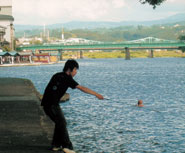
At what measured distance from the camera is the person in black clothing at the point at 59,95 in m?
12.7

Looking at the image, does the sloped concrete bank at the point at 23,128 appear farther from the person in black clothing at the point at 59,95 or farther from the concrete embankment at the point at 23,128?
the person in black clothing at the point at 59,95

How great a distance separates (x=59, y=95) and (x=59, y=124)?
837mm

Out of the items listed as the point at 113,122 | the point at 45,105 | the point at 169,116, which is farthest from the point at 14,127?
the point at 169,116

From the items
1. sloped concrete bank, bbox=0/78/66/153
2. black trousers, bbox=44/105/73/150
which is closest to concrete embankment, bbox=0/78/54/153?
sloped concrete bank, bbox=0/78/66/153

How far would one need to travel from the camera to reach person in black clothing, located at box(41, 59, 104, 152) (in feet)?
41.6

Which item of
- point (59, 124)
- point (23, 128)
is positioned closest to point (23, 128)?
point (23, 128)

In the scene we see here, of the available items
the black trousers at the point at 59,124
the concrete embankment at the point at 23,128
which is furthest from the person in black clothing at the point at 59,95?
the concrete embankment at the point at 23,128

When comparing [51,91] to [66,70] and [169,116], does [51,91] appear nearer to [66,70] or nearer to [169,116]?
[66,70]

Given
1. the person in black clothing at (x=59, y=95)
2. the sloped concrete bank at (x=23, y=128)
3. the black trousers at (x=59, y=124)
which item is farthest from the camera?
the sloped concrete bank at (x=23, y=128)

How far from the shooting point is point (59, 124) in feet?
43.5

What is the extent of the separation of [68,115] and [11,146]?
13080mm

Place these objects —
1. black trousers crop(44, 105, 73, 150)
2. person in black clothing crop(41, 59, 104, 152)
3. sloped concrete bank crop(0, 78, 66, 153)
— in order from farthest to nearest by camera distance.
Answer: sloped concrete bank crop(0, 78, 66, 153), black trousers crop(44, 105, 73, 150), person in black clothing crop(41, 59, 104, 152)

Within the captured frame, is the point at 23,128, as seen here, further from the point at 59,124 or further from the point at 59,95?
the point at 59,95

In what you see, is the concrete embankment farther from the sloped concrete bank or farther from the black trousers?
the black trousers
